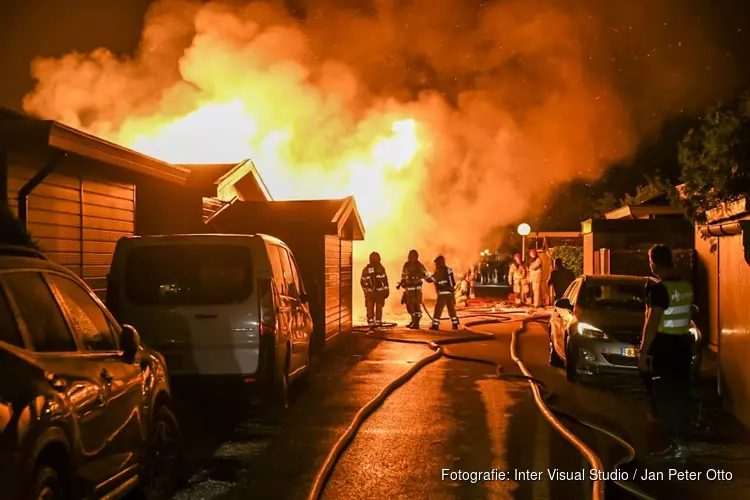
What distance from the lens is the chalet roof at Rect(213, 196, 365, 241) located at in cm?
1485

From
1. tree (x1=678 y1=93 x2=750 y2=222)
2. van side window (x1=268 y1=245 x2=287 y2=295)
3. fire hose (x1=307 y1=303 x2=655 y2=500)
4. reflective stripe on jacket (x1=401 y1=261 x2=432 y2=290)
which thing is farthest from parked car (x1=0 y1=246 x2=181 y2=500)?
reflective stripe on jacket (x1=401 y1=261 x2=432 y2=290)

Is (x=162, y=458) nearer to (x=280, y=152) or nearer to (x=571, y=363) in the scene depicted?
(x=571, y=363)

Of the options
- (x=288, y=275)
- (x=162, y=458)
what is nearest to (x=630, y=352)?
(x=288, y=275)

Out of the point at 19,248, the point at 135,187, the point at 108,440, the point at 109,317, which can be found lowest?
the point at 108,440

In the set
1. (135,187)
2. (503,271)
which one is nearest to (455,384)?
(135,187)

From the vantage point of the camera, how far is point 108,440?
4.67 m

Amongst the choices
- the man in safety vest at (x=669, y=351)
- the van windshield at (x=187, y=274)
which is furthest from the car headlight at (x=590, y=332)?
the van windshield at (x=187, y=274)

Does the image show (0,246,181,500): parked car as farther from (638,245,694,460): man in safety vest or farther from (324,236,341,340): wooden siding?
(324,236,341,340): wooden siding

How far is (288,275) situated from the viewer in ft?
31.4

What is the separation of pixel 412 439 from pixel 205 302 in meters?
2.42

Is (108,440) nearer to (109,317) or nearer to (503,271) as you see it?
(109,317)

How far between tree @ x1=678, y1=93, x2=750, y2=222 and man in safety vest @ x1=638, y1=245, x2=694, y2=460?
13.9ft

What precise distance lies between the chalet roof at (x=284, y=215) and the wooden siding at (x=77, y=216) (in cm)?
286

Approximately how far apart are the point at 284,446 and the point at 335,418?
1.29 meters
